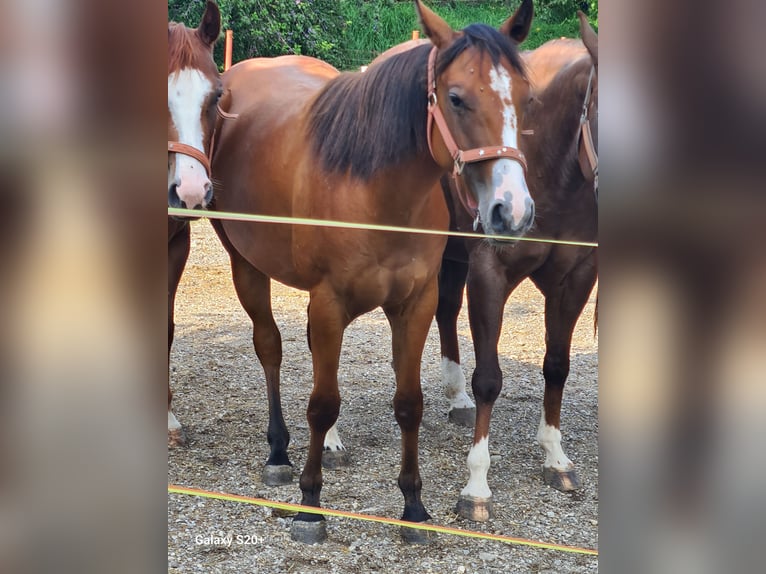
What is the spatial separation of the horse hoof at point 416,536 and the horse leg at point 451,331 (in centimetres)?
120

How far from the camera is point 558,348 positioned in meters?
2.92

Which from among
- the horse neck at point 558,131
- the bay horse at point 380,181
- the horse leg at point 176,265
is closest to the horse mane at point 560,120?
the horse neck at point 558,131

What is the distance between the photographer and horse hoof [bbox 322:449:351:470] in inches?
119

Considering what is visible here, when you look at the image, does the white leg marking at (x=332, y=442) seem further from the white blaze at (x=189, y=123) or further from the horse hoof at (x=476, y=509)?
the white blaze at (x=189, y=123)

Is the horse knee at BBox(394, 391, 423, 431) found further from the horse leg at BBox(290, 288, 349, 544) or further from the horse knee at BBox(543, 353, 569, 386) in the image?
the horse knee at BBox(543, 353, 569, 386)

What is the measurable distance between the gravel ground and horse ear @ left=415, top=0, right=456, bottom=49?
1.60m

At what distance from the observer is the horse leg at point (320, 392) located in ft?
7.44

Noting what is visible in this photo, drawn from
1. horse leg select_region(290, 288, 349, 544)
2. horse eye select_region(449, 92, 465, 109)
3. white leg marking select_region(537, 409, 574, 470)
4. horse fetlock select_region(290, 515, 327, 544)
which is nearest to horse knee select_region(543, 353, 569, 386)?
white leg marking select_region(537, 409, 574, 470)

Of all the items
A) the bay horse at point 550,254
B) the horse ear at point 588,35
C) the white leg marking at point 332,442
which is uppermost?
the horse ear at point 588,35

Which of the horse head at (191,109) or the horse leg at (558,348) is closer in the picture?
the horse head at (191,109)

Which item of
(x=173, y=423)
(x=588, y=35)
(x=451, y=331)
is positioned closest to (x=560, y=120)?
(x=588, y=35)

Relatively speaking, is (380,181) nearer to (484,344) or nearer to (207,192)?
(207,192)
